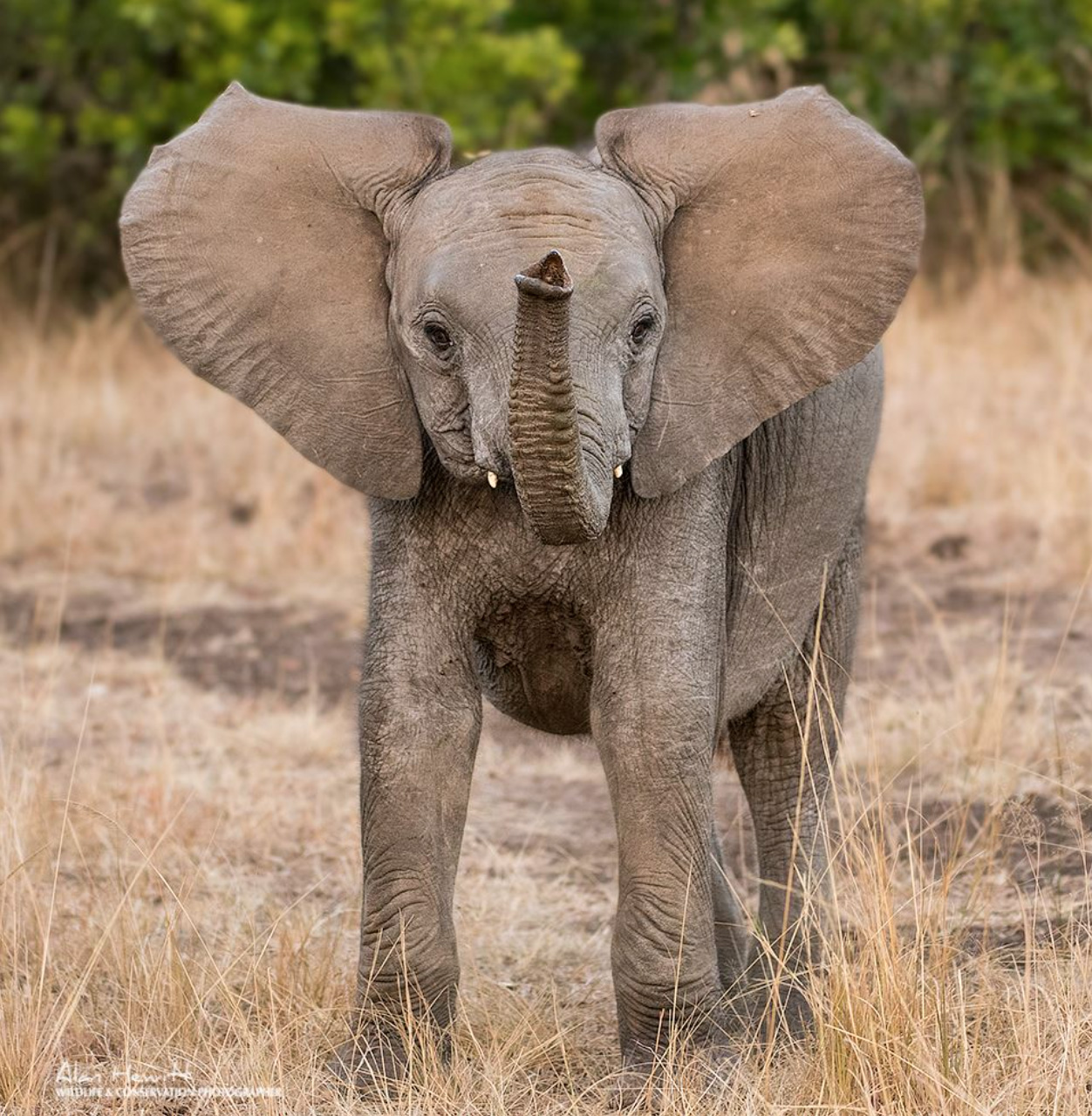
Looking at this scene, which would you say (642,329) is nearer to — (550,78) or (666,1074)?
(666,1074)

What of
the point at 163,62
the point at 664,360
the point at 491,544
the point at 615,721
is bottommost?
the point at 615,721

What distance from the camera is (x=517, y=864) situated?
6031 mm

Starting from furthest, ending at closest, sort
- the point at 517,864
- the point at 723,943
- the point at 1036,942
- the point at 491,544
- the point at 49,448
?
the point at 49,448
the point at 517,864
the point at 723,943
the point at 1036,942
the point at 491,544

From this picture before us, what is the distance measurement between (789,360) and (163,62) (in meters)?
10.3

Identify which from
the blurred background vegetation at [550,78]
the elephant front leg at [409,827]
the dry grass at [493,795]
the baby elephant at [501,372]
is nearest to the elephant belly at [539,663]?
the baby elephant at [501,372]

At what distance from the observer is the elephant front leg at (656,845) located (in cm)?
437

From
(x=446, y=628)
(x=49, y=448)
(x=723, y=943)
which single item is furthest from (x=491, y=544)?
(x=49, y=448)

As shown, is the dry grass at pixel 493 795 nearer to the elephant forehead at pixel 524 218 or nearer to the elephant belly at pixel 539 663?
the elephant belly at pixel 539 663

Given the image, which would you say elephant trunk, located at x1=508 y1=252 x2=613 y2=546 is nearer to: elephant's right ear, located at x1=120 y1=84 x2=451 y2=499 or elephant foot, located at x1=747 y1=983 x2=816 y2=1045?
elephant's right ear, located at x1=120 y1=84 x2=451 y2=499

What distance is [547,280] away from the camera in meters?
3.56

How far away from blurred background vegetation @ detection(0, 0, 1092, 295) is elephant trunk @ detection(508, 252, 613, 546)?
855 centimetres

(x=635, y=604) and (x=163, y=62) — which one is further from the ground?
(x=163, y=62)

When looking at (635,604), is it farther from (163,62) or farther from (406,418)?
(163,62)

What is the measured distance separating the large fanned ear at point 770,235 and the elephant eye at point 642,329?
21 centimetres
